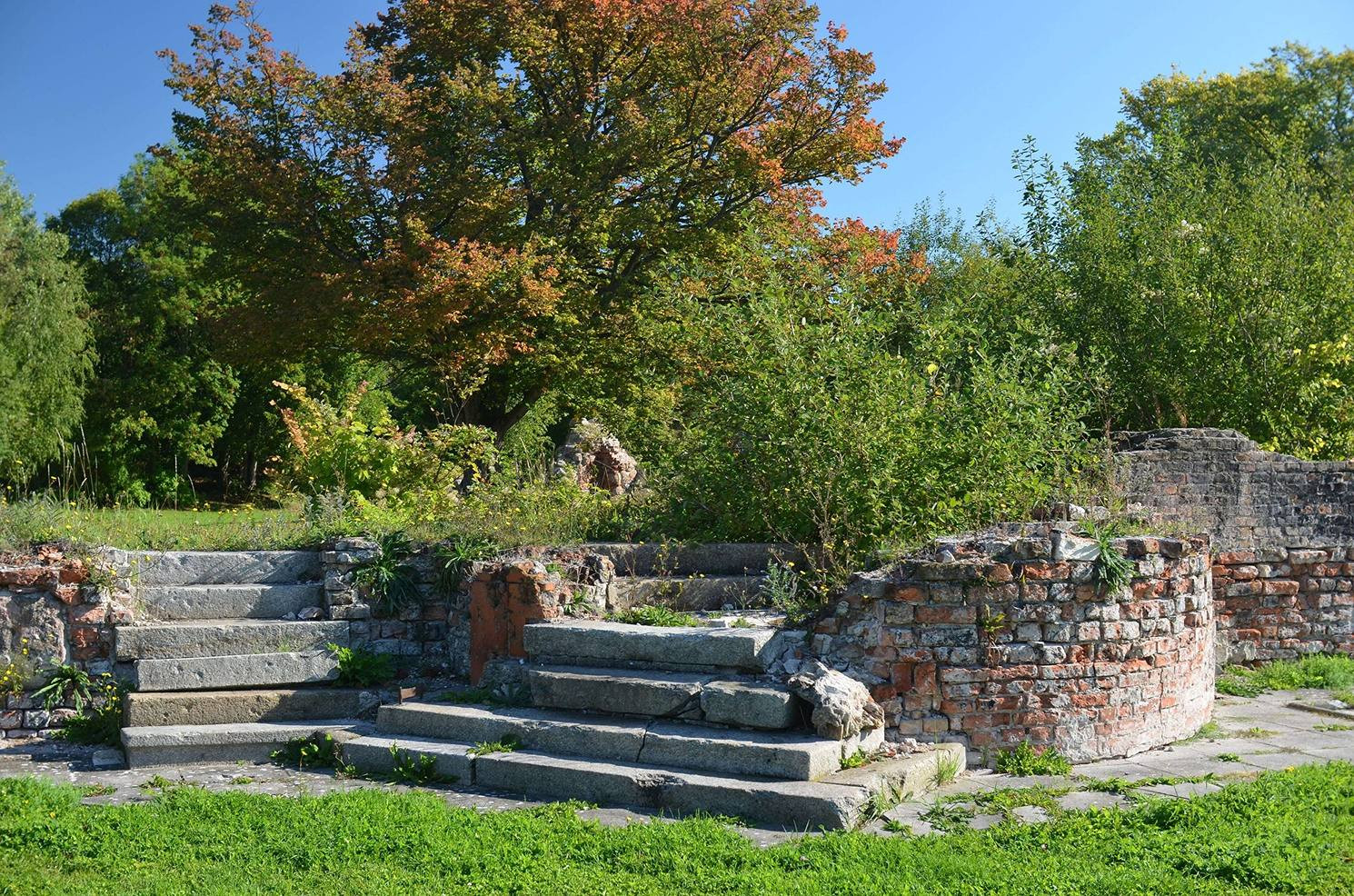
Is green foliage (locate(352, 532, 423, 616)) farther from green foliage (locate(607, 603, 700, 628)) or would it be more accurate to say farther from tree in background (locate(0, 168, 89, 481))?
tree in background (locate(0, 168, 89, 481))

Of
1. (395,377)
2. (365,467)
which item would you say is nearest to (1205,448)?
(365,467)

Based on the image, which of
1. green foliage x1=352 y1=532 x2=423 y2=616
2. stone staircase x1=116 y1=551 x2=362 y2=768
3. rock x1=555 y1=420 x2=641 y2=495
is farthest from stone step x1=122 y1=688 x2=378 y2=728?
rock x1=555 y1=420 x2=641 y2=495

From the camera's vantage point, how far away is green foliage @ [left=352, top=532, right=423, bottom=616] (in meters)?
7.91

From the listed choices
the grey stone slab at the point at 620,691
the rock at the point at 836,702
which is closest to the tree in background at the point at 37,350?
the grey stone slab at the point at 620,691

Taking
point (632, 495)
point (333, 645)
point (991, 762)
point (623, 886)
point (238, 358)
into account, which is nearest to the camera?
point (623, 886)

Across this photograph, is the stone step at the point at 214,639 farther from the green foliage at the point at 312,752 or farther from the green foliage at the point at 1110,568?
the green foliage at the point at 1110,568

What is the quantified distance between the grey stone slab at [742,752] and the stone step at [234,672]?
2.63m

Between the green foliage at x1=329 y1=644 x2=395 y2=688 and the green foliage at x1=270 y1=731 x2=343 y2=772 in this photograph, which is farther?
the green foliage at x1=329 y1=644 x2=395 y2=688

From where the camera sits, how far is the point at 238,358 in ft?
53.8

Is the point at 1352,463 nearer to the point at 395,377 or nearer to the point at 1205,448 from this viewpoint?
the point at 1205,448

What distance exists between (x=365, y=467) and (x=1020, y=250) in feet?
29.6

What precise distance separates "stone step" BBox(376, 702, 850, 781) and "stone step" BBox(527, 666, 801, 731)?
0.22ft

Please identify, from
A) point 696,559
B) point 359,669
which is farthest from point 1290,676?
point 359,669

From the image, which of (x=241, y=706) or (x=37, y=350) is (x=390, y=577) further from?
(x=37, y=350)
